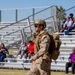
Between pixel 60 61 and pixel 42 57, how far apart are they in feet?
28.9

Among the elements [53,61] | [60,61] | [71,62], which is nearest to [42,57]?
[71,62]

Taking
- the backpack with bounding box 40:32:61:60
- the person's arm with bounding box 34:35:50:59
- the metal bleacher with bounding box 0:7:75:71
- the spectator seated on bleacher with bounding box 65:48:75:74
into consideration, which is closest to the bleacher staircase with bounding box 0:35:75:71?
→ the metal bleacher with bounding box 0:7:75:71

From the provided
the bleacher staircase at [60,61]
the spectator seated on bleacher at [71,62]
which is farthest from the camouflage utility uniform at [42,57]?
the bleacher staircase at [60,61]

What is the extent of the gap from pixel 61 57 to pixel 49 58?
945 centimetres

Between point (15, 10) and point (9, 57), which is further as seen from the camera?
point (15, 10)

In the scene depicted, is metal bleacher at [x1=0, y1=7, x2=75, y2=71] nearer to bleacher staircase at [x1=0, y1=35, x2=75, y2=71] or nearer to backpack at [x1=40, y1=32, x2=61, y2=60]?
bleacher staircase at [x1=0, y1=35, x2=75, y2=71]

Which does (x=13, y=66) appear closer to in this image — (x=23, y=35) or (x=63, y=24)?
(x=23, y=35)

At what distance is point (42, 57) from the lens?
7.59 m

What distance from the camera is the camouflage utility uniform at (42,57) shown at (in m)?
7.54

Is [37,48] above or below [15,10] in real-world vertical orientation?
below

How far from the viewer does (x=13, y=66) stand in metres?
17.5

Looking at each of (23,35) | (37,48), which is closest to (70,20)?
(23,35)

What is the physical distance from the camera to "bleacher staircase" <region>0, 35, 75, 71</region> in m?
16.3

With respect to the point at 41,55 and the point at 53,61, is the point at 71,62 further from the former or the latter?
the point at 41,55
